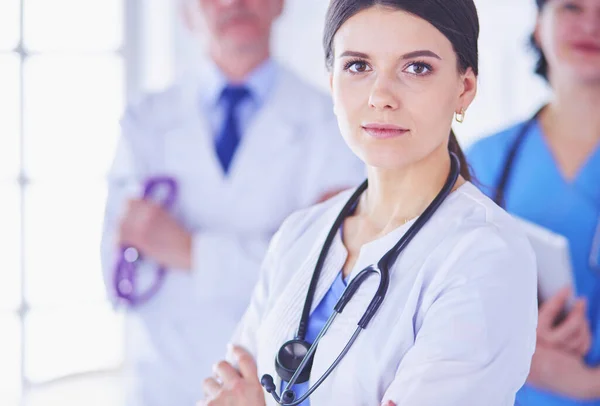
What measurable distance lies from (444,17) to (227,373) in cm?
53

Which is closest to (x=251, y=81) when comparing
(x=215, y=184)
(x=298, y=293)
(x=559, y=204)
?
(x=215, y=184)

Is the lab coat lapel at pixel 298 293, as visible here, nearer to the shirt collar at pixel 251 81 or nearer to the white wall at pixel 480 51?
the shirt collar at pixel 251 81

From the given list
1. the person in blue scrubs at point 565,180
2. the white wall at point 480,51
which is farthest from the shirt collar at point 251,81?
the white wall at point 480,51

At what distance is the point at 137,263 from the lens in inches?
71.9

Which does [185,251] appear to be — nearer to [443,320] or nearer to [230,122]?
[230,122]

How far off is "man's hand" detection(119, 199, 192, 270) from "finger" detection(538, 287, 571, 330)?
757mm

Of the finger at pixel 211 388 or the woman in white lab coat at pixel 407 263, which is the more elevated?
the woman in white lab coat at pixel 407 263

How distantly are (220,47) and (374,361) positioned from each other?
1141 millimetres

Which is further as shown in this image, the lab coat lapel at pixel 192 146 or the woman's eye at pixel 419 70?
the lab coat lapel at pixel 192 146

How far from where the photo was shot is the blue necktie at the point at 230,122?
1.88 meters

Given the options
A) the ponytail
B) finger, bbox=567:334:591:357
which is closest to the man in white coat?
finger, bbox=567:334:591:357

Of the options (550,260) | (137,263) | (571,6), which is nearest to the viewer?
(550,260)

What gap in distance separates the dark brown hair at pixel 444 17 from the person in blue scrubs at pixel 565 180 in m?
0.57

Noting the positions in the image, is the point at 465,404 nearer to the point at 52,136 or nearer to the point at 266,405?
the point at 266,405
